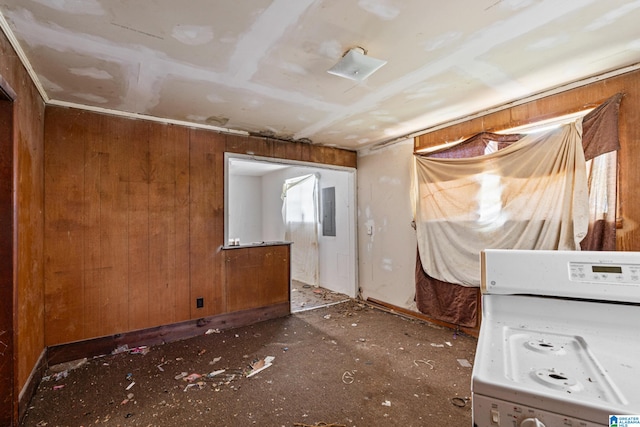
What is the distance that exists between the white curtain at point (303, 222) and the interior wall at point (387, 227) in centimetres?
112

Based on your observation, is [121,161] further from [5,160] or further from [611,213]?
[611,213]

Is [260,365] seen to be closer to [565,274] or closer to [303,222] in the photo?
[565,274]

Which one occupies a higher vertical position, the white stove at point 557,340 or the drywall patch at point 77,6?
the drywall patch at point 77,6

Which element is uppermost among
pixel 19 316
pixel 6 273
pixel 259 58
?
pixel 259 58

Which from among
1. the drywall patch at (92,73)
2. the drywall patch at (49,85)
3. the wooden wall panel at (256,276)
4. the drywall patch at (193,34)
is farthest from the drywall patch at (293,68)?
the wooden wall panel at (256,276)

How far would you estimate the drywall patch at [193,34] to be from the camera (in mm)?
1654

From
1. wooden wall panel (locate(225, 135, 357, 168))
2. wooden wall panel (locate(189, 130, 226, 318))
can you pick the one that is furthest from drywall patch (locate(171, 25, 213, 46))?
wooden wall panel (locate(225, 135, 357, 168))

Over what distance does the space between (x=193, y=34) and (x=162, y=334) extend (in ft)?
9.23

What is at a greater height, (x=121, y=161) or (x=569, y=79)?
(x=569, y=79)

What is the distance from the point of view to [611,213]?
218cm

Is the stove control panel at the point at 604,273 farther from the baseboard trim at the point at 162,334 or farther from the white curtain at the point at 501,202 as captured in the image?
the baseboard trim at the point at 162,334

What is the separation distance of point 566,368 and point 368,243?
3.46 metres

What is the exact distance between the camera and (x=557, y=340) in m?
1.16

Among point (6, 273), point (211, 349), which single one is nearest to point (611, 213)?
point (211, 349)
